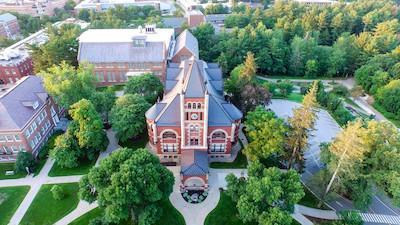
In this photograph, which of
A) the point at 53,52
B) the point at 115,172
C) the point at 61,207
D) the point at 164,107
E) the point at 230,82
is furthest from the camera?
the point at 53,52

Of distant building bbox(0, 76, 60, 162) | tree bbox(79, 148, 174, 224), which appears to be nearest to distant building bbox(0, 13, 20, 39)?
distant building bbox(0, 76, 60, 162)

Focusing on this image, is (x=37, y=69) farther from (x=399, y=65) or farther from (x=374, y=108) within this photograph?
(x=399, y=65)

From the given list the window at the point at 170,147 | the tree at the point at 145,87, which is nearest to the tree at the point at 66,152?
the window at the point at 170,147

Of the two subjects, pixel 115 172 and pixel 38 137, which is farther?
pixel 38 137

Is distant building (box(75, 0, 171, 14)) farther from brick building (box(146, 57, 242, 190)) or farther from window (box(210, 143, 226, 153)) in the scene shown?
window (box(210, 143, 226, 153))

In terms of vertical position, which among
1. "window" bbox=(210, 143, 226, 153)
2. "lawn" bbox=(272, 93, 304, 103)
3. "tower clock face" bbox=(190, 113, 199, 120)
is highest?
"tower clock face" bbox=(190, 113, 199, 120)

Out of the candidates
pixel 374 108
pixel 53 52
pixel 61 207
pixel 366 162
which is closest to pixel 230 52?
pixel 374 108
